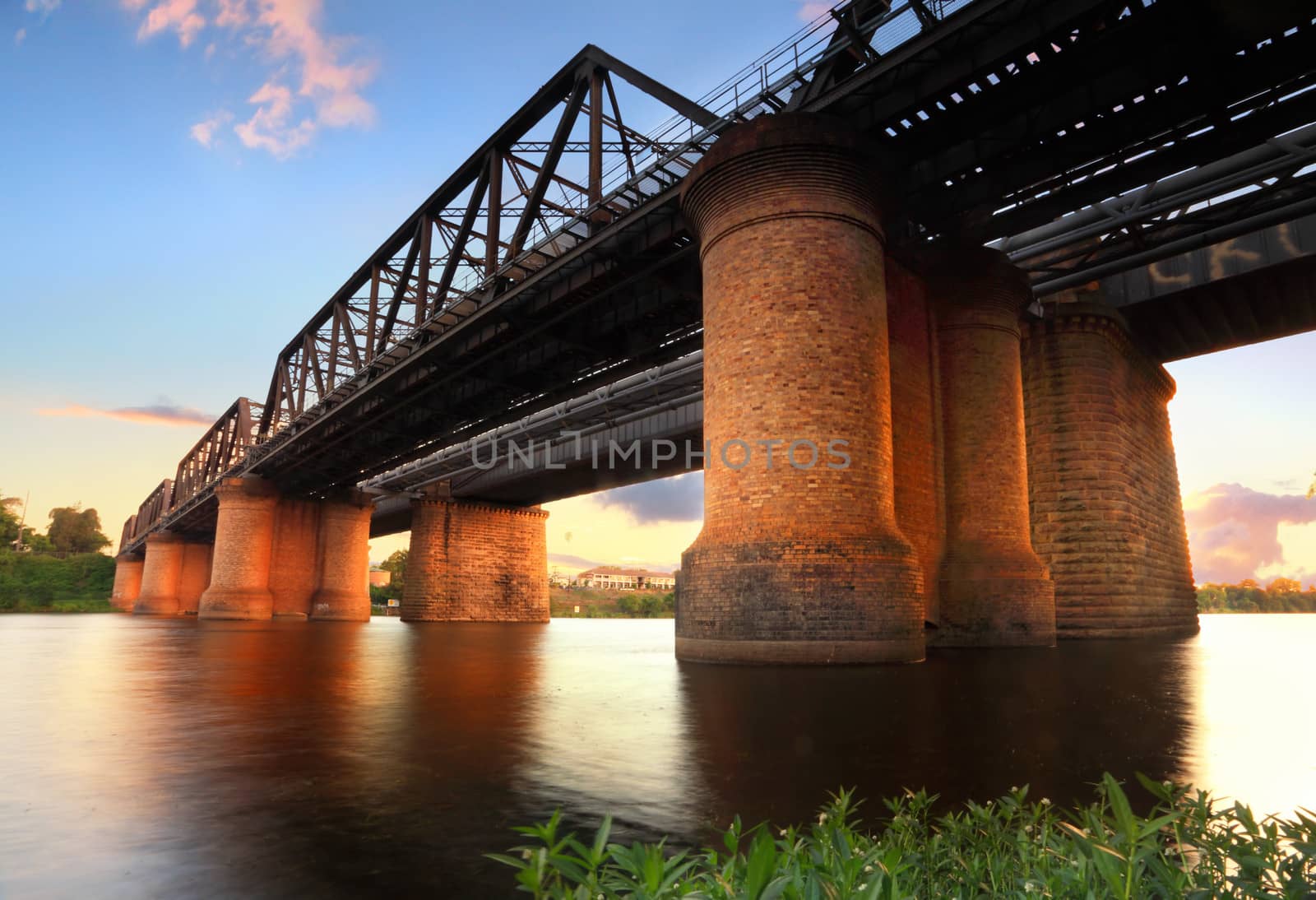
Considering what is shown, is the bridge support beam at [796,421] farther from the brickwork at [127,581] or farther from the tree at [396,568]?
the tree at [396,568]

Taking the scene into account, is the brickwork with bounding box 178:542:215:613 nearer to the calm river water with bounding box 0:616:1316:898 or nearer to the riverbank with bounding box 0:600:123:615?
the riverbank with bounding box 0:600:123:615

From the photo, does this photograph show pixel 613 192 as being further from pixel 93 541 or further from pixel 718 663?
pixel 93 541

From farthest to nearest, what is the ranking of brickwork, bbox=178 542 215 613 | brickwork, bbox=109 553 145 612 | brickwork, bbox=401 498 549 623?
1. brickwork, bbox=109 553 145 612
2. brickwork, bbox=178 542 215 613
3. brickwork, bbox=401 498 549 623

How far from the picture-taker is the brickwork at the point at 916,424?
18.3 metres

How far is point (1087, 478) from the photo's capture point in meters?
23.6

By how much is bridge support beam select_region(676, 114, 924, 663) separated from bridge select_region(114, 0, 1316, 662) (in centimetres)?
6

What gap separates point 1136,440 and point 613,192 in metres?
19.5

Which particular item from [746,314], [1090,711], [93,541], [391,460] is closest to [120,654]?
[746,314]

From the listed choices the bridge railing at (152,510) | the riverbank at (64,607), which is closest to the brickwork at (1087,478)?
the bridge railing at (152,510)

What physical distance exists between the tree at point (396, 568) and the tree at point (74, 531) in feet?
139

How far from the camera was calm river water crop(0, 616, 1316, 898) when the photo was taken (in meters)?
3.33

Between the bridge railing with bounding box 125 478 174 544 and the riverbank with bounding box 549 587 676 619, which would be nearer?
the bridge railing with bounding box 125 478 174 544

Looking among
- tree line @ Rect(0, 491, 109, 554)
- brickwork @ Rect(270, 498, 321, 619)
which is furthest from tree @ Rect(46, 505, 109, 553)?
brickwork @ Rect(270, 498, 321, 619)

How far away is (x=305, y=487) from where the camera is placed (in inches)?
1955
